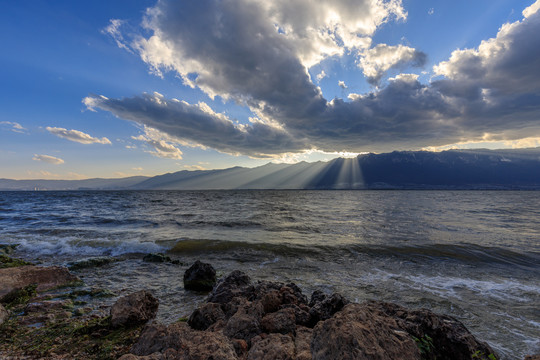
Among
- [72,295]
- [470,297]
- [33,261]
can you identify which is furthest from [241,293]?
[33,261]

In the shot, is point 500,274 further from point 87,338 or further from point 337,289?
point 87,338

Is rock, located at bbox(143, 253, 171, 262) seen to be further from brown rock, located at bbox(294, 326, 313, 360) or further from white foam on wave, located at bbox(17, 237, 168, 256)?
brown rock, located at bbox(294, 326, 313, 360)

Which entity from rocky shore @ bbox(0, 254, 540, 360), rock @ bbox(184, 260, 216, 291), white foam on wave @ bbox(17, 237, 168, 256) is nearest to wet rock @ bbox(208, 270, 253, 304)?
rocky shore @ bbox(0, 254, 540, 360)

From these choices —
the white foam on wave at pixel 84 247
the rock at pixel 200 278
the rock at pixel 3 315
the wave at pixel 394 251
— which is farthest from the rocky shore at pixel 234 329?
the wave at pixel 394 251

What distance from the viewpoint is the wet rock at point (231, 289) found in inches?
260

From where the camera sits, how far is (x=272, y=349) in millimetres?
3691

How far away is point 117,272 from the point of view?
1032 centimetres

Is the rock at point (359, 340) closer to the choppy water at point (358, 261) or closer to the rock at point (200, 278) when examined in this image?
the choppy water at point (358, 261)

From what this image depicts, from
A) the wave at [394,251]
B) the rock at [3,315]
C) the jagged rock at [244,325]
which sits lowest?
the wave at [394,251]

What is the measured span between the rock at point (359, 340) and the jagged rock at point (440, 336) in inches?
30.1

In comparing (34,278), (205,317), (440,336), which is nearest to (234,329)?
(205,317)

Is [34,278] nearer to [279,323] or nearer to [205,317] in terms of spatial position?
[205,317]

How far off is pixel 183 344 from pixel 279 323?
1974mm

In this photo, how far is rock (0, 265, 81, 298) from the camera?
24.4 ft
